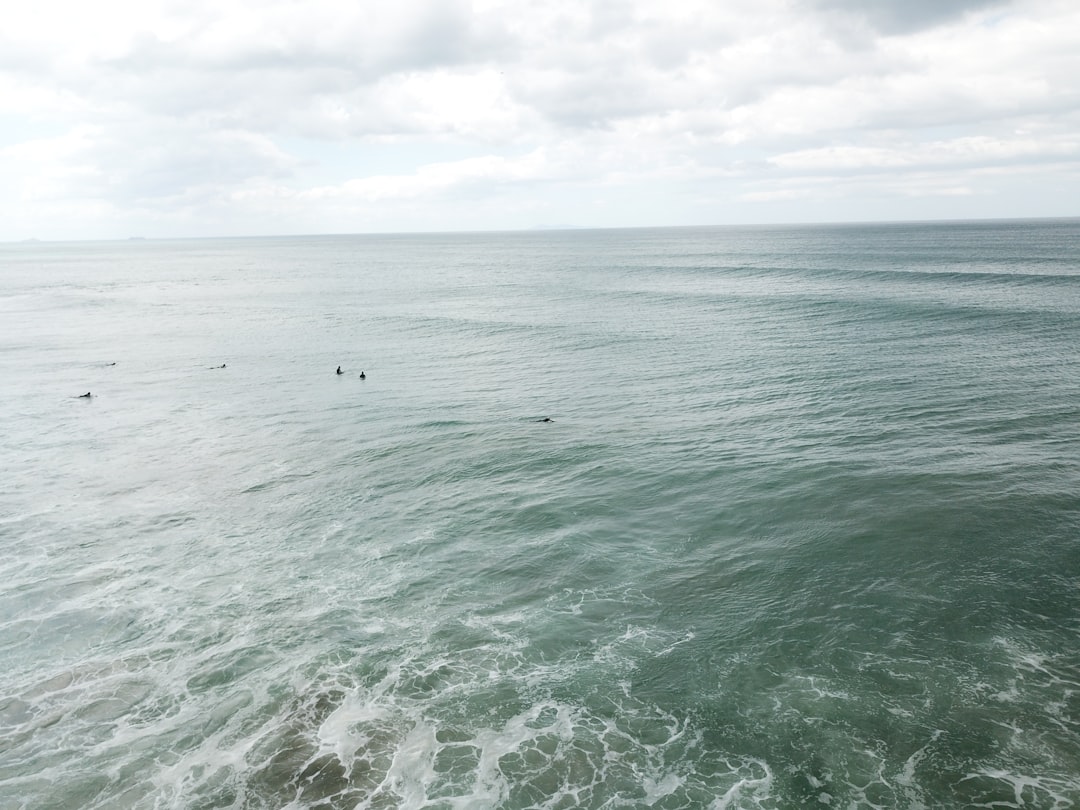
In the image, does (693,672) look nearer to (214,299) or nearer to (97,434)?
(97,434)

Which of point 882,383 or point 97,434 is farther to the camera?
point 882,383

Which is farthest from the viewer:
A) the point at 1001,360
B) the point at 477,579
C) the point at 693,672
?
the point at 1001,360

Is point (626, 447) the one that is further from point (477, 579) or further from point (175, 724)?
point (175, 724)

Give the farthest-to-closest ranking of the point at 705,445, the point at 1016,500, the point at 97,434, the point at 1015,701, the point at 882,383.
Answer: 1. the point at 882,383
2. the point at 97,434
3. the point at 705,445
4. the point at 1016,500
5. the point at 1015,701

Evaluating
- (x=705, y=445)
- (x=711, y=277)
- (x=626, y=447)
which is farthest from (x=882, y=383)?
(x=711, y=277)

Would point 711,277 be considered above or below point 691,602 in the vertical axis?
above

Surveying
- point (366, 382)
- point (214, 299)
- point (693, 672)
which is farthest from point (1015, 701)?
point (214, 299)
